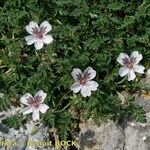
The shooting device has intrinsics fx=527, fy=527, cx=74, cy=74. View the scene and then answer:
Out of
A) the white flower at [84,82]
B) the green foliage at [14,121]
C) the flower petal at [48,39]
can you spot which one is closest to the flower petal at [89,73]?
the white flower at [84,82]

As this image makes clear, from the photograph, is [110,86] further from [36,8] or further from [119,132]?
[36,8]

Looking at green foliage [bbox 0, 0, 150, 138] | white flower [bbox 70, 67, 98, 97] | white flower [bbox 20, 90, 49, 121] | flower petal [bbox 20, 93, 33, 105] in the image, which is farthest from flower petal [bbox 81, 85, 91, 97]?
flower petal [bbox 20, 93, 33, 105]

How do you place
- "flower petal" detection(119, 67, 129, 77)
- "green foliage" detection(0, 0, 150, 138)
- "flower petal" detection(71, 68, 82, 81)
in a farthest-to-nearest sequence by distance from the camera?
"green foliage" detection(0, 0, 150, 138) < "flower petal" detection(119, 67, 129, 77) < "flower petal" detection(71, 68, 82, 81)

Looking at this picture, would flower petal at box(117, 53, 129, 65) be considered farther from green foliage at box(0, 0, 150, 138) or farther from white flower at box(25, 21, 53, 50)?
white flower at box(25, 21, 53, 50)

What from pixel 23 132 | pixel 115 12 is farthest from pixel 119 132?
pixel 115 12

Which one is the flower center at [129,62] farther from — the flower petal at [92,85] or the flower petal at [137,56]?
the flower petal at [92,85]
